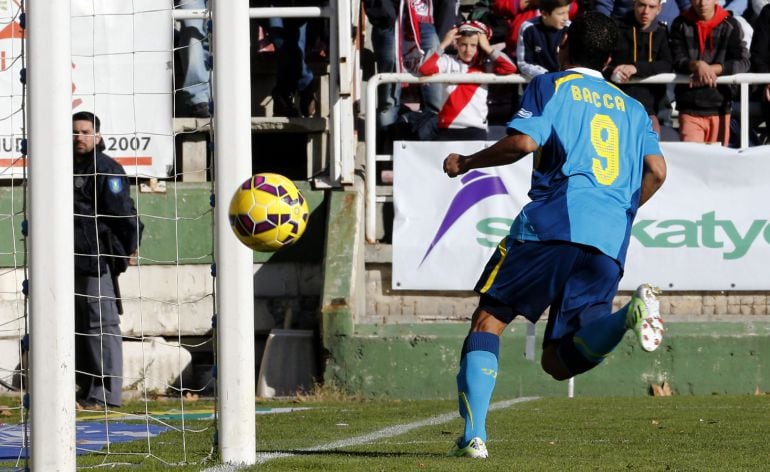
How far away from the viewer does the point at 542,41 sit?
1274 cm

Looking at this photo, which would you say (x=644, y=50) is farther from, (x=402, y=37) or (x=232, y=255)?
(x=232, y=255)

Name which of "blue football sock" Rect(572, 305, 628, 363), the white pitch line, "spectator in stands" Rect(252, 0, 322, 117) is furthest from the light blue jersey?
"spectator in stands" Rect(252, 0, 322, 117)

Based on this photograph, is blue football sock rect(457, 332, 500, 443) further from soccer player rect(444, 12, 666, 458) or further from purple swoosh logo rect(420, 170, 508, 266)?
purple swoosh logo rect(420, 170, 508, 266)

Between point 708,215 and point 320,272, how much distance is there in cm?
351

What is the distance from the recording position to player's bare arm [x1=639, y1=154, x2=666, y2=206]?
684cm

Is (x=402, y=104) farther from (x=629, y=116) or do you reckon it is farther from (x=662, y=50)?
(x=629, y=116)

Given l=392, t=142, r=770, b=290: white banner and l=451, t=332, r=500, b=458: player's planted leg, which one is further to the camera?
l=392, t=142, r=770, b=290: white banner

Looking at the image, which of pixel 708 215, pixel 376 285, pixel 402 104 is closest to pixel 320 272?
pixel 376 285

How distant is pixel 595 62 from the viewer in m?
6.80

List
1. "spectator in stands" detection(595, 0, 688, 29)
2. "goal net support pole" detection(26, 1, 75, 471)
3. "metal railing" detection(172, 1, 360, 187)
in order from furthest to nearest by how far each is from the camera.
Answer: "spectator in stands" detection(595, 0, 688, 29) → "metal railing" detection(172, 1, 360, 187) → "goal net support pole" detection(26, 1, 75, 471)

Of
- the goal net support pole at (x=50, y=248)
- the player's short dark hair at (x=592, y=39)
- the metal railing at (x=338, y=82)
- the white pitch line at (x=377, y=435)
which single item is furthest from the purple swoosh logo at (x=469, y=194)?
the goal net support pole at (x=50, y=248)

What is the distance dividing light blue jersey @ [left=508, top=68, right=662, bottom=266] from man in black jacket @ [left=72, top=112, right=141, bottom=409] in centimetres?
476

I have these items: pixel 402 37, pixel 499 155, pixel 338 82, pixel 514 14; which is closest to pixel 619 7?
pixel 514 14

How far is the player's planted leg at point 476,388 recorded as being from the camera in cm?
634
